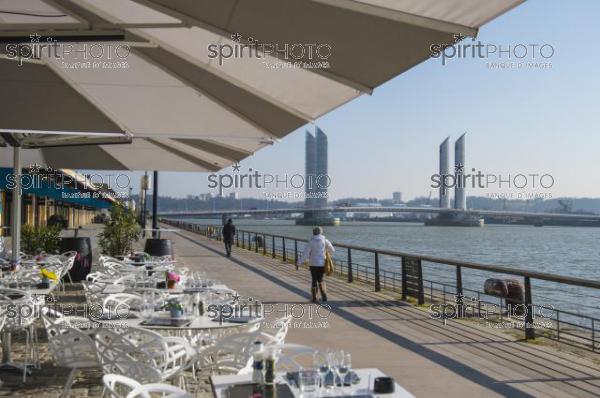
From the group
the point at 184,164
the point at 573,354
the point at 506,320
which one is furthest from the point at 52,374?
the point at 506,320

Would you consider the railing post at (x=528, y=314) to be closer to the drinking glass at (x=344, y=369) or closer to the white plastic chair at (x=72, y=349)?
the drinking glass at (x=344, y=369)

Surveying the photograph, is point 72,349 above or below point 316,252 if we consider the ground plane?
below

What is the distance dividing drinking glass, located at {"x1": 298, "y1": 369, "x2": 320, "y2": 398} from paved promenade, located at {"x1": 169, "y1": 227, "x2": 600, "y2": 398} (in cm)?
227

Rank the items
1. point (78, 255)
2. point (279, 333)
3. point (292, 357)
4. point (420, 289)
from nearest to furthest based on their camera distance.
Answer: point (292, 357), point (279, 333), point (420, 289), point (78, 255)

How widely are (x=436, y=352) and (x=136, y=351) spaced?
3.70 metres

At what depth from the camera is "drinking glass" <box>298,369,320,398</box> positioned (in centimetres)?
322

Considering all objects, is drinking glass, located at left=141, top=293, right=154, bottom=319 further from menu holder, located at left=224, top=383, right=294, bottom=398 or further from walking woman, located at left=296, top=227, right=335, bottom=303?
walking woman, located at left=296, top=227, right=335, bottom=303

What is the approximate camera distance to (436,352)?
689 centimetres

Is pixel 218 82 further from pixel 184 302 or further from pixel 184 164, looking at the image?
pixel 184 164

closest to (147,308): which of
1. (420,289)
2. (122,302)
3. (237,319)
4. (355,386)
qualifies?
(122,302)

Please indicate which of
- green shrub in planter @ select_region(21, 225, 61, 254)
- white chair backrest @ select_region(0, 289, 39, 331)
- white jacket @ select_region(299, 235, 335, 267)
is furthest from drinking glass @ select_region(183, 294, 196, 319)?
green shrub in planter @ select_region(21, 225, 61, 254)

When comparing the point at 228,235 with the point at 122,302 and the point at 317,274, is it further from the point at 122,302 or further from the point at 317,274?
the point at 122,302

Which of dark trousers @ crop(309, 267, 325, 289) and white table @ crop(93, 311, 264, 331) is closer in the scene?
white table @ crop(93, 311, 264, 331)

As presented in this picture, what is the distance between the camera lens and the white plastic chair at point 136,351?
438 centimetres
